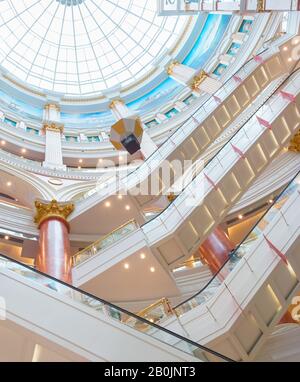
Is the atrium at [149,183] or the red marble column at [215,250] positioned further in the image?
the red marble column at [215,250]

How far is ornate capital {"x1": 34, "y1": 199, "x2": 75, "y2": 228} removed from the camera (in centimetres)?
1784

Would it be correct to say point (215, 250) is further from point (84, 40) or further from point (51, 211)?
point (84, 40)

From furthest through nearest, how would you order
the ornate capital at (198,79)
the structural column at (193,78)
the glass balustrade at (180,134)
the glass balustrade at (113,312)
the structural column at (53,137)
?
the ornate capital at (198,79) < the structural column at (193,78) < the structural column at (53,137) < the glass balustrade at (180,134) < the glass balustrade at (113,312)

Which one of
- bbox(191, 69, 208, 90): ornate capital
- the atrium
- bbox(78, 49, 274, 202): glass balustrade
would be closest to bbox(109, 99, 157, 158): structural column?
the atrium

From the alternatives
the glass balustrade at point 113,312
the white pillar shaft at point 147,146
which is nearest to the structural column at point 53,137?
the white pillar shaft at point 147,146

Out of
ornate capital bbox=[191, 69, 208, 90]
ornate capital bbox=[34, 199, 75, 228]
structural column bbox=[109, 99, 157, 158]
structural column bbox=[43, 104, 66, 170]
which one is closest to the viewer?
ornate capital bbox=[34, 199, 75, 228]

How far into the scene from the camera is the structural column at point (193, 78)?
30430 millimetres

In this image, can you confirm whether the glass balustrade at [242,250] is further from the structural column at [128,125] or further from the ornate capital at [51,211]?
the structural column at [128,125]

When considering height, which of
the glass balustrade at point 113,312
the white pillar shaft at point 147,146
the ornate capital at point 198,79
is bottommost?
the glass balustrade at point 113,312

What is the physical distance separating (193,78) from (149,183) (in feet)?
53.3

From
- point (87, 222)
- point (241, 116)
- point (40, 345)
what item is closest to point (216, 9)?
point (241, 116)

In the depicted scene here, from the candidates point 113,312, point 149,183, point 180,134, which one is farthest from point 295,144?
point 113,312

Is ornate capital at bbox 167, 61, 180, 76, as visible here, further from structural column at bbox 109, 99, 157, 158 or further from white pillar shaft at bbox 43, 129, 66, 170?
white pillar shaft at bbox 43, 129, 66, 170
